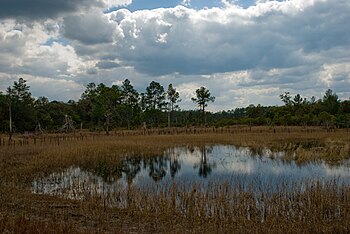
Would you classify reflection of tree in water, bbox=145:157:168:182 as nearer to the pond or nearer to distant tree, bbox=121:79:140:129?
the pond

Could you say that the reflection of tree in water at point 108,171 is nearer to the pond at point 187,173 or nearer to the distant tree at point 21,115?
the pond at point 187,173

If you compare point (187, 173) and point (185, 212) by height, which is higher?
point (185, 212)

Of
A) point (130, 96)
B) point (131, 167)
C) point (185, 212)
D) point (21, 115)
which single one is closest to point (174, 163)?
point (131, 167)

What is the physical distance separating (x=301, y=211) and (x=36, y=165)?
53.3 ft

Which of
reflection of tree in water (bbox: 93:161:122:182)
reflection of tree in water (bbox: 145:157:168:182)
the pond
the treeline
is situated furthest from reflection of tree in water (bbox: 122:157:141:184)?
the treeline

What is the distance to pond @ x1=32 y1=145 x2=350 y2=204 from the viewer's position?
1580 centimetres

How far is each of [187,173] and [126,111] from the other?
61.4 m

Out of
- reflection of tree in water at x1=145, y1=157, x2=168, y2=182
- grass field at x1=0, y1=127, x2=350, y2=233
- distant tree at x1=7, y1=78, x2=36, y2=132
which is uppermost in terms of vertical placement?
distant tree at x1=7, y1=78, x2=36, y2=132

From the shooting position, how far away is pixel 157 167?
2445 cm

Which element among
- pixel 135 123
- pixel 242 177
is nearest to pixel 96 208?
pixel 242 177

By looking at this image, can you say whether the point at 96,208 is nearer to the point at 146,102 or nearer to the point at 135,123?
the point at 135,123

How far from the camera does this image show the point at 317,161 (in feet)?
79.9

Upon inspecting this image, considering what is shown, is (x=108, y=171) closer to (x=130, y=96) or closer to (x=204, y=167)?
(x=204, y=167)

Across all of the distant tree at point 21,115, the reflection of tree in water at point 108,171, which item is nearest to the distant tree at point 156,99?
the distant tree at point 21,115
